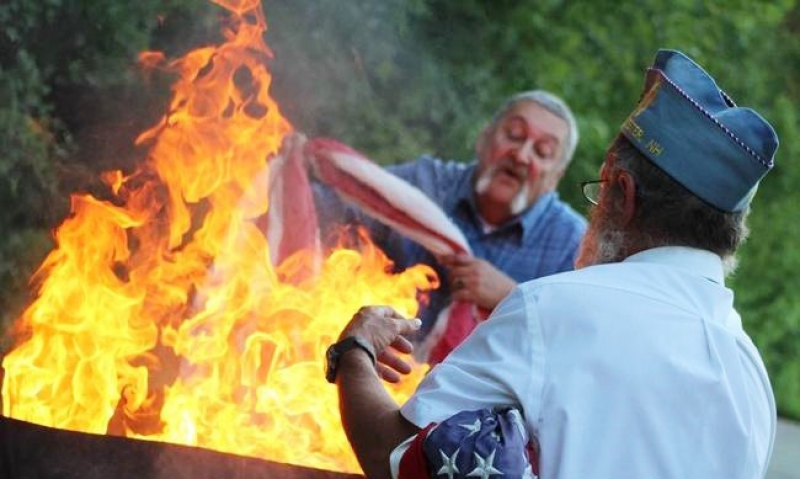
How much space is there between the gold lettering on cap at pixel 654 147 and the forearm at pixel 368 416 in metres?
0.71

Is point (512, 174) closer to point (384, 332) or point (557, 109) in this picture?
point (557, 109)

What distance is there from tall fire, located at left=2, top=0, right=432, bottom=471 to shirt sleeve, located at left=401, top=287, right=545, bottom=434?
5.26 ft

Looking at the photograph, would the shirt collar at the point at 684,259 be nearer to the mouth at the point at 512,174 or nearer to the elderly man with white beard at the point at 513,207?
the elderly man with white beard at the point at 513,207

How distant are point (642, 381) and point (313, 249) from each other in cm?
319

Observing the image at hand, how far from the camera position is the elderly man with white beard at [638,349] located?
7.12ft

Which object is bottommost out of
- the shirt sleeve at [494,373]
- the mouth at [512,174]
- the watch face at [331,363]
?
the mouth at [512,174]

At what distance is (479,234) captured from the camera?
5.84 m

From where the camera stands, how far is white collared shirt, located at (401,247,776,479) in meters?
2.17

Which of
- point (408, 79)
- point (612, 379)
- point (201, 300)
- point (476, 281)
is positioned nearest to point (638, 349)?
point (612, 379)

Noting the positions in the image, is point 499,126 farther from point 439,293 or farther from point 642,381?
point 642,381

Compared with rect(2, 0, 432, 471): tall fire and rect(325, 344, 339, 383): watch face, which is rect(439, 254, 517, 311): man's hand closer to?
rect(2, 0, 432, 471): tall fire

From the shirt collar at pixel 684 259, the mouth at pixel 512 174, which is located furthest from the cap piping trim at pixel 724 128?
the mouth at pixel 512 174

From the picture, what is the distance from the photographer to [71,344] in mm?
4082

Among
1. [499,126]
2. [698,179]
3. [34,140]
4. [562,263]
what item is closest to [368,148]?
[499,126]
